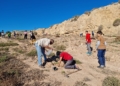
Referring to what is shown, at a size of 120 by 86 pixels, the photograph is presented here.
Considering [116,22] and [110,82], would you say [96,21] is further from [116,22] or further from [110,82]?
[110,82]

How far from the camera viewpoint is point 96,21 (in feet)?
118

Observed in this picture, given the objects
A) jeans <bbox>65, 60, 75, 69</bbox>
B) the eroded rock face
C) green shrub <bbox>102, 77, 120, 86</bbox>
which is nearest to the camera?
green shrub <bbox>102, 77, 120, 86</bbox>

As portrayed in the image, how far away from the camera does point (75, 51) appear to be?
1398cm

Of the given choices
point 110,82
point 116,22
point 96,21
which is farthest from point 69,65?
point 96,21

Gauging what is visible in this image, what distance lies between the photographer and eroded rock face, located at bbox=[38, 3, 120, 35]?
33.7 meters

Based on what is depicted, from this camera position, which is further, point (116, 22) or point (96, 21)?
point (96, 21)

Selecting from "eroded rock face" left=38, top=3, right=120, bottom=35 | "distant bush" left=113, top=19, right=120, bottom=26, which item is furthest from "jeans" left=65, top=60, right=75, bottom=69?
"distant bush" left=113, top=19, right=120, bottom=26

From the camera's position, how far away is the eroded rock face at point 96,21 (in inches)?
1326

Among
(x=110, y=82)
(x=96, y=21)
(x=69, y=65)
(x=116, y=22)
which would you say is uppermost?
(x=96, y=21)

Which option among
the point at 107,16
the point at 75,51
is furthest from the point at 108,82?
the point at 107,16

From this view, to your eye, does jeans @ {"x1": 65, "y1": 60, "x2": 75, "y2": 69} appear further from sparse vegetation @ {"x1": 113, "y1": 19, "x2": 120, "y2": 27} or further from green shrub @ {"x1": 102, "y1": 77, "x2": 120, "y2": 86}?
sparse vegetation @ {"x1": 113, "y1": 19, "x2": 120, "y2": 27}

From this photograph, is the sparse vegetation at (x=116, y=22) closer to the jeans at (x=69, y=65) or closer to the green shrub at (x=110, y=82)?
the jeans at (x=69, y=65)

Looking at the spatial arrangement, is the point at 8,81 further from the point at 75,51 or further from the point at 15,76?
the point at 75,51

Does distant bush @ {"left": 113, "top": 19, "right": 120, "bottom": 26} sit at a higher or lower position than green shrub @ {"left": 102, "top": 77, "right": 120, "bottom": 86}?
higher
